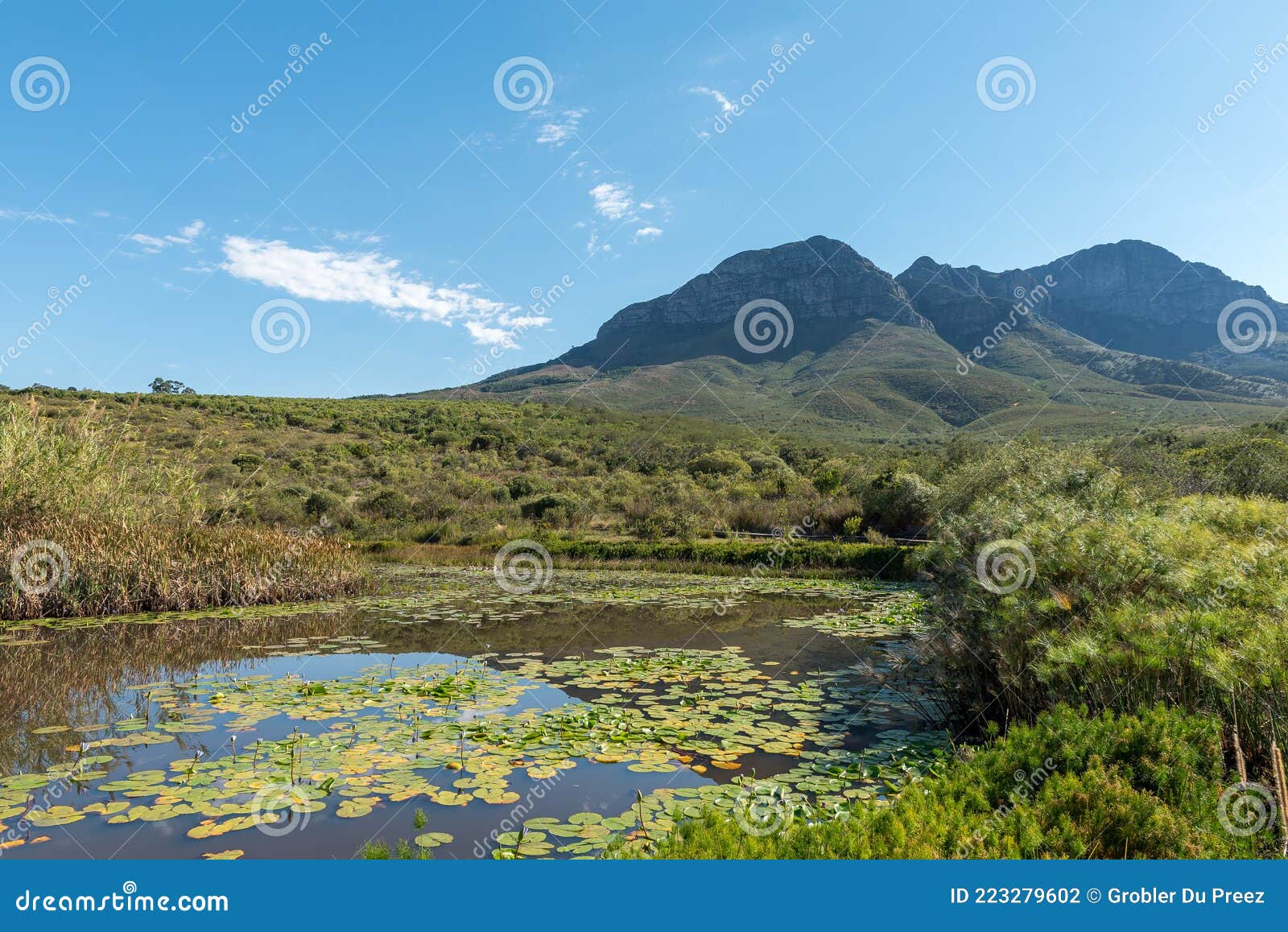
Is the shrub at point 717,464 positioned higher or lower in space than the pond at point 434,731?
higher

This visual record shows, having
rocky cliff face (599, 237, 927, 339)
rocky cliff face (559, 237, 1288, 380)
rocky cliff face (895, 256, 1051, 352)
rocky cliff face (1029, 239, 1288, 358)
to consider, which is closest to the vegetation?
rocky cliff face (559, 237, 1288, 380)

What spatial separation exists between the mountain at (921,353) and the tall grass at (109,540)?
19.1 m

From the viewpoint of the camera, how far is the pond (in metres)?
4.71

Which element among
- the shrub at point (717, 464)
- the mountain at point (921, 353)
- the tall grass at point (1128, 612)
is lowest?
the tall grass at point (1128, 612)

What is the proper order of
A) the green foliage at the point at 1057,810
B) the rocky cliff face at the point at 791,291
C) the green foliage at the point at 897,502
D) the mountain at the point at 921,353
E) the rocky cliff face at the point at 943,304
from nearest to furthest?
1. the green foliage at the point at 1057,810
2. the green foliage at the point at 897,502
3. the mountain at the point at 921,353
4. the rocky cliff face at the point at 943,304
5. the rocky cliff face at the point at 791,291

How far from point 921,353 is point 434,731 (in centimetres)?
8930

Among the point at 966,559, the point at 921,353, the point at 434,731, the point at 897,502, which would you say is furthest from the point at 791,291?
the point at 434,731

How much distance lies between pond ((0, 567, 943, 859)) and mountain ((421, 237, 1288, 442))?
47.5ft

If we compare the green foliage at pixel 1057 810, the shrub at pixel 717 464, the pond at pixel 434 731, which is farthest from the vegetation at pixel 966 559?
the shrub at pixel 717 464

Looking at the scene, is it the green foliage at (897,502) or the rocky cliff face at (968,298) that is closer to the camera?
the green foliage at (897,502)

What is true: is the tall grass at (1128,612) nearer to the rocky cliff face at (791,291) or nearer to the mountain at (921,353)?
the mountain at (921,353)

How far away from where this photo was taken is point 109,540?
40.6 feet

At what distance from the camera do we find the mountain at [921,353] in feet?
208

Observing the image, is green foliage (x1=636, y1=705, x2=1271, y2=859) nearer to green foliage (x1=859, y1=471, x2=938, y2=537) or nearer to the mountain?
the mountain
